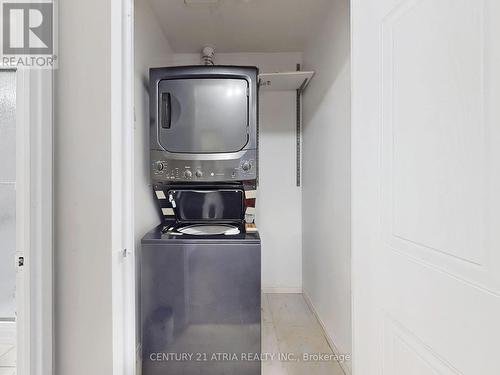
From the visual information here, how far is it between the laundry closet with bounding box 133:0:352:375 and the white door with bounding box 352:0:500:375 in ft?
2.61

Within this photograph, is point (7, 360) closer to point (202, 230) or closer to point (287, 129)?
point (202, 230)

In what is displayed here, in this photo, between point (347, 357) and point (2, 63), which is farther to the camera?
point (347, 357)

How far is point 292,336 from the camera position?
2.11 meters

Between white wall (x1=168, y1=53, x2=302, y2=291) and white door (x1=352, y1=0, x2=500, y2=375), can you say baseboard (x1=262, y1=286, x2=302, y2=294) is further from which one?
white door (x1=352, y1=0, x2=500, y2=375)

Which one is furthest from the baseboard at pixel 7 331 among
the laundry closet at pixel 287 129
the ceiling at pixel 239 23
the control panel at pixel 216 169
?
the ceiling at pixel 239 23

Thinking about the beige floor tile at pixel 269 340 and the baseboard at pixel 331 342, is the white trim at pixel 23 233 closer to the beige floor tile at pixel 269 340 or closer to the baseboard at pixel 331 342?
the beige floor tile at pixel 269 340

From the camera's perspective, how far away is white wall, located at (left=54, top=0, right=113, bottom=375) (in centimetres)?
103

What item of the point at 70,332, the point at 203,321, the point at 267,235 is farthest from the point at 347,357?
the point at 70,332

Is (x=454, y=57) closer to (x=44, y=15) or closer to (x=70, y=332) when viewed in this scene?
(x=44, y=15)

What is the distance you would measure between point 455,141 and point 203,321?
57.7 inches

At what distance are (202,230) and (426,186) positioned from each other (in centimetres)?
153

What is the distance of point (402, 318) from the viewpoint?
79cm

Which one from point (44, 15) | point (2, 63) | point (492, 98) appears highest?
point (44, 15)

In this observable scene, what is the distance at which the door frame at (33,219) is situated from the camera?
958 mm
